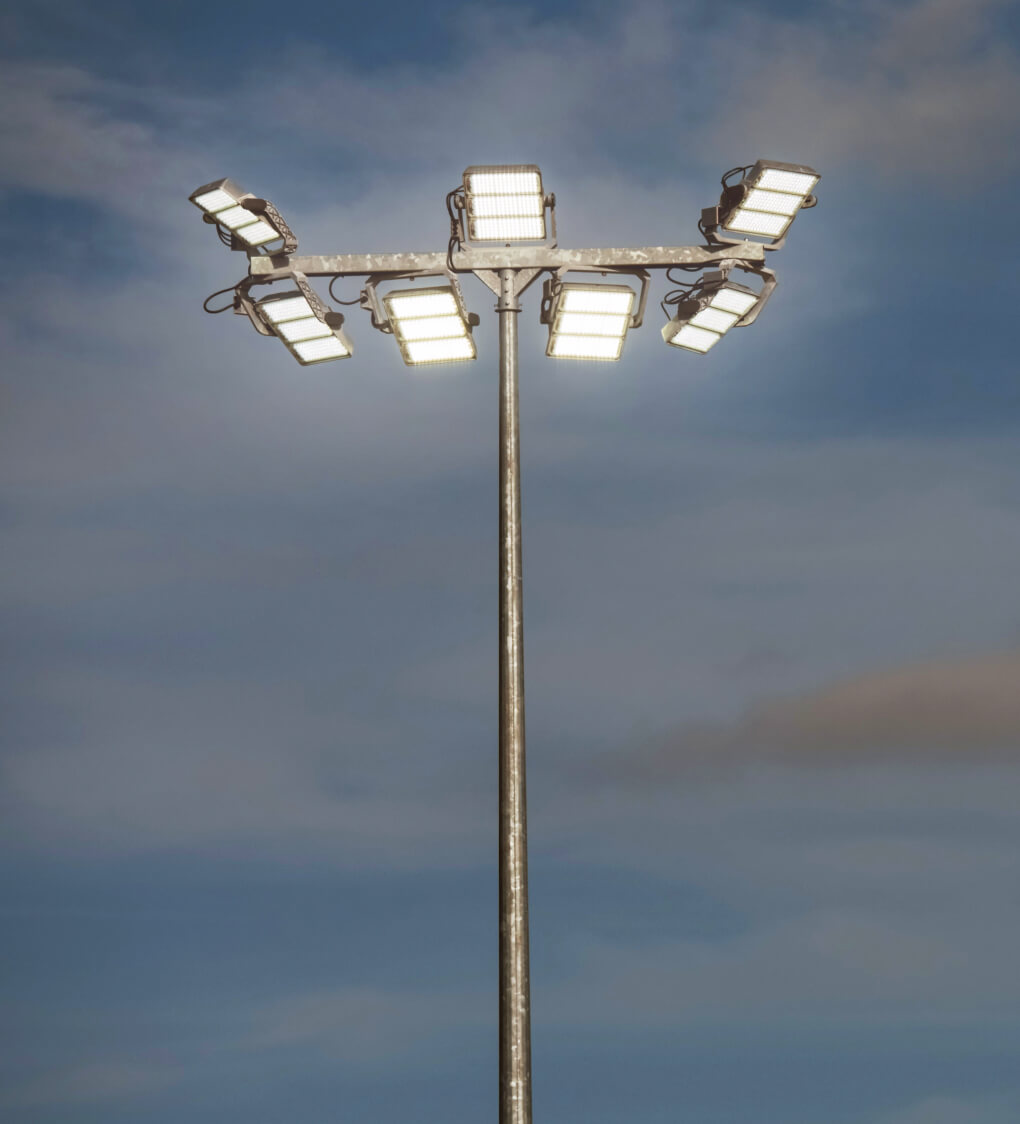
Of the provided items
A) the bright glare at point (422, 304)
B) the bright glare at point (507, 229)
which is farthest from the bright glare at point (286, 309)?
the bright glare at point (507, 229)

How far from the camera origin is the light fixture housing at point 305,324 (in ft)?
34.9

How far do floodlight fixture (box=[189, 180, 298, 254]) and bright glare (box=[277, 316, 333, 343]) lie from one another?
2.27 feet

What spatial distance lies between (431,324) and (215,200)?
6.01 feet

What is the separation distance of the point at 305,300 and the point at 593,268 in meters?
2.12

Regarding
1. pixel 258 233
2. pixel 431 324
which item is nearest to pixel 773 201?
pixel 431 324

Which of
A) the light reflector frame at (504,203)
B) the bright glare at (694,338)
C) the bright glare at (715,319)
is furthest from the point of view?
the bright glare at (694,338)

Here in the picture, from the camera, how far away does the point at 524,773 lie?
9680 mm

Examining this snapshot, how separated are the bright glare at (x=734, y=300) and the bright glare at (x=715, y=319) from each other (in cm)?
4

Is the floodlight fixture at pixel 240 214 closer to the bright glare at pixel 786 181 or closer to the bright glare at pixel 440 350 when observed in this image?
the bright glare at pixel 440 350

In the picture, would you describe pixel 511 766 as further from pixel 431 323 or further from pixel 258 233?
pixel 258 233

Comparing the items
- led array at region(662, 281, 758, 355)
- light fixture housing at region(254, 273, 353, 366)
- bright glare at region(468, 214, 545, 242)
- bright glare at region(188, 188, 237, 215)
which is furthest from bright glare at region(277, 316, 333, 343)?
led array at region(662, 281, 758, 355)

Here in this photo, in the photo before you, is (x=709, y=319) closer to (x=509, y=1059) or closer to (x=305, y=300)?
(x=305, y=300)

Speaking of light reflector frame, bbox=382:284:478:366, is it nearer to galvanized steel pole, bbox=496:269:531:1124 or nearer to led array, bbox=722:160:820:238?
galvanized steel pole, bbox=496:269:531:1124

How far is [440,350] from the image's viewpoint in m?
10.7
